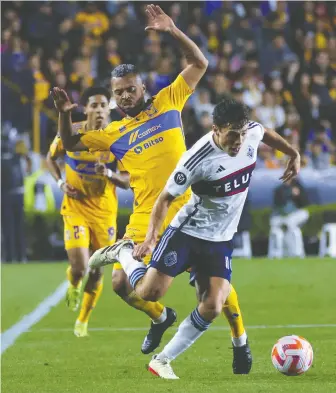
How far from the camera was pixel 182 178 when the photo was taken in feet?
22.1

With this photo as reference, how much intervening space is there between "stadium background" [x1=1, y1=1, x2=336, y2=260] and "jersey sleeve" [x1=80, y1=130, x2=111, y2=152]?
991 centimetres

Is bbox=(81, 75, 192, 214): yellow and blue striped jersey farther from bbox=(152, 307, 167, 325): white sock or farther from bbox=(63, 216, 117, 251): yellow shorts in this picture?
bbox=(63, 216, 117, 251): yellow shorts

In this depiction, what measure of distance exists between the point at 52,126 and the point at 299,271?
6.13m

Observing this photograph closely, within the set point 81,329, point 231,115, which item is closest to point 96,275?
point 81,329

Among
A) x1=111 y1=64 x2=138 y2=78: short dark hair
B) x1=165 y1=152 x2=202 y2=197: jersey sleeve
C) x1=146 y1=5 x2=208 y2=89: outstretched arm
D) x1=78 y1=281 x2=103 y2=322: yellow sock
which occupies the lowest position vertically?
x1=78 y1=281 x2=103 y2=322: yellow sock

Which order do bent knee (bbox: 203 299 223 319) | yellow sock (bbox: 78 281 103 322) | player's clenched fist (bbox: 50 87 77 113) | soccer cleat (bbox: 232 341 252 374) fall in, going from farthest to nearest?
yellow sock (bbox: 78 281 103 322) → player's clenched fist (bbox: 50 87 77 113) → soccer cleat (bbox: 232 341 252 374) → bent knee (bbox: 203 299 223 319)

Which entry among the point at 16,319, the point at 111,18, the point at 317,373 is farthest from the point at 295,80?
the point at 317,373

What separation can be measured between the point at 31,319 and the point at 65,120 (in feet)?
12.5

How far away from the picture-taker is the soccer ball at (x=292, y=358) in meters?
7.16

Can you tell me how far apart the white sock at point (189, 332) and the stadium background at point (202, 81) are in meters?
Answer: 10.8

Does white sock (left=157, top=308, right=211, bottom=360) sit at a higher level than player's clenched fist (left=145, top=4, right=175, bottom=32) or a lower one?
lower

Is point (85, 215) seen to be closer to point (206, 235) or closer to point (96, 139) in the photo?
point (96, 139)

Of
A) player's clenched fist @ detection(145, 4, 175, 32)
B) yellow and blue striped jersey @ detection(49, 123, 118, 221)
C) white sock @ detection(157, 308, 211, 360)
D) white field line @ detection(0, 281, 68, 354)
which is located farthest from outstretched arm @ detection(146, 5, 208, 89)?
white field line @ detection(0, 281, 68, 354)

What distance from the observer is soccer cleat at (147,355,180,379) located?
23.5 feet
